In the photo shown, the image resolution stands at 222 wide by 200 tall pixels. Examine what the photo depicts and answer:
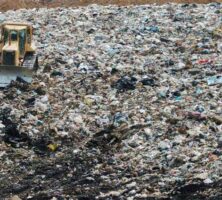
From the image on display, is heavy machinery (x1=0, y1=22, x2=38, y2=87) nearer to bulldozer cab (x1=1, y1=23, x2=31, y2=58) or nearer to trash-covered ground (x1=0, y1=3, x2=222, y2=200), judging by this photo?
bulldozer cab (x1=1, y1=23, x2=31, y2=58)

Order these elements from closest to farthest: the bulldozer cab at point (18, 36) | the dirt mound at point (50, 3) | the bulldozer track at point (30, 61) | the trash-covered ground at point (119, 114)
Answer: the trash-covered ground at point (119, 114) → the bulldozer track at point (30, 61) → the bulldozer cab at point (18, 36) → the dirt mound at point (50, 3)

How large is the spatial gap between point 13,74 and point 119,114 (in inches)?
110

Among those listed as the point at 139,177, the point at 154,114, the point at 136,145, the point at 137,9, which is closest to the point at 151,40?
the point at 137,9

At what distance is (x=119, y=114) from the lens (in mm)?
11648

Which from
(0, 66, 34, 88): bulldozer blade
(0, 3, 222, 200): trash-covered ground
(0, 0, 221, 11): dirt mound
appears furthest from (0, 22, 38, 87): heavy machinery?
(0, 0, 221, 11): dirt mound

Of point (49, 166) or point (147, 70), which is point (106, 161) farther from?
point (147, 70)

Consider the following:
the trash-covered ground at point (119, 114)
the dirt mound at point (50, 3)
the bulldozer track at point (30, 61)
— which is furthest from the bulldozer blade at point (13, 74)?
the dirt mound at point (50, 3)

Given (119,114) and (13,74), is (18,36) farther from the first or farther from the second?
(119,114)

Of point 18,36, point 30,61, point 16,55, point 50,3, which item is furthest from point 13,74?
point 50,3

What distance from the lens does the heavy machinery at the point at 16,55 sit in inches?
519

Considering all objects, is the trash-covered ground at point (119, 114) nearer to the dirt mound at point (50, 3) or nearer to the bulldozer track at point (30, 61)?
the bulldozer track at point (30, 61)

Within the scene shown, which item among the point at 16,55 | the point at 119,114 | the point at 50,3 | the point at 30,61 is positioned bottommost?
the point at 119,114

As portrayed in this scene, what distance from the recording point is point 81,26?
1756 cm

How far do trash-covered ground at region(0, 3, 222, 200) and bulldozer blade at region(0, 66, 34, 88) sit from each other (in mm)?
180
